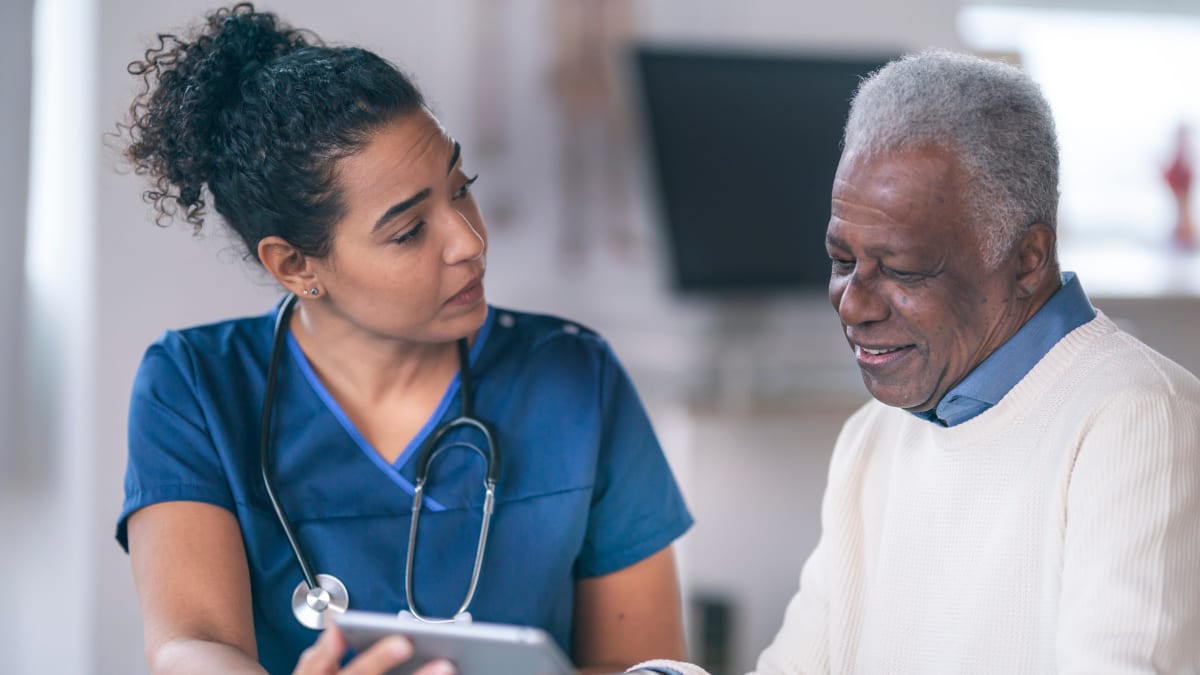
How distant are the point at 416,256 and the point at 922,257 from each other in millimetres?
580

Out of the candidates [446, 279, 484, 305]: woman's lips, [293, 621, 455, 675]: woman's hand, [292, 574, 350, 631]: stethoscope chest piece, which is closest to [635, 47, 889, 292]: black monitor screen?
[446, 279, 484, 305]: woman's lips

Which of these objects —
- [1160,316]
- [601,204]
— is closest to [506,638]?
[601,204]

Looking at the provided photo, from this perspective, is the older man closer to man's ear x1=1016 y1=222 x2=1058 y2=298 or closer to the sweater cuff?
man's ear x1=1016 y1=222 x2=1058 y2=298

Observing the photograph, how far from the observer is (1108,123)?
374cm

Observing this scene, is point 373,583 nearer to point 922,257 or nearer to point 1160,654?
point 922,257

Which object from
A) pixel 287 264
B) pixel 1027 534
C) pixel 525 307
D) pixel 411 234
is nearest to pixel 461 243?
pixel 411 234

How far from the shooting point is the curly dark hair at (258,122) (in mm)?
1383

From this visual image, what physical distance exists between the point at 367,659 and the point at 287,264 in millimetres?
586

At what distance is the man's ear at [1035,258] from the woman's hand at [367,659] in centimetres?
62

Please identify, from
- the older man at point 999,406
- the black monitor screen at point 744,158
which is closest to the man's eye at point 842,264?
the older man at point 999,406

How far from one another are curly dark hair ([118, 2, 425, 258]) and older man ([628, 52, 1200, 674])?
563 millimetres

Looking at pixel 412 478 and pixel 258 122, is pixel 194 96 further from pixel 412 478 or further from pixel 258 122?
pixel 412 478

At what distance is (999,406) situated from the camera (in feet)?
3.89

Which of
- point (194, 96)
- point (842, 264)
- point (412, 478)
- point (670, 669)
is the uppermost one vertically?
point (194, 96)
